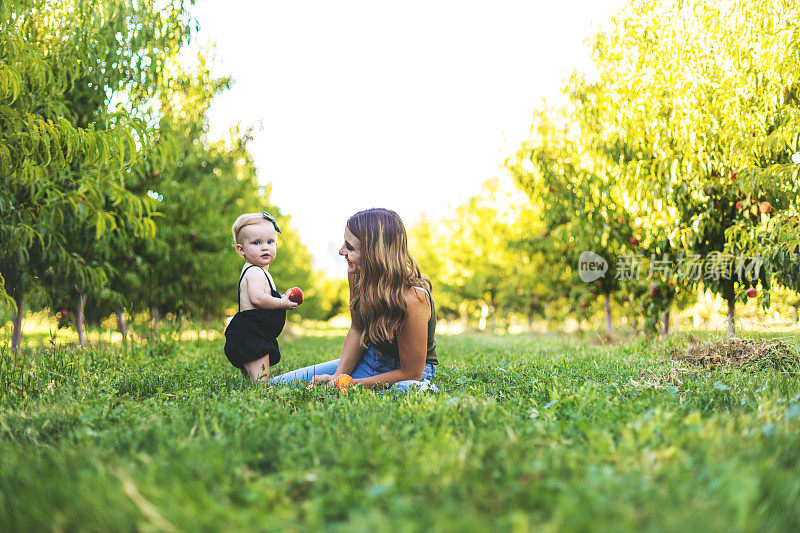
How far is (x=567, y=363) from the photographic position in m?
5.18

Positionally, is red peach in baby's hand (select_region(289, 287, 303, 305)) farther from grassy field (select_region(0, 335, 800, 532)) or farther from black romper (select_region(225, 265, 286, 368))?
grassy field (select_region(0, 335, 800, 532))

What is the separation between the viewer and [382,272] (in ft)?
13.1

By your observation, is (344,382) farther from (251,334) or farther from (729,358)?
(729,358)

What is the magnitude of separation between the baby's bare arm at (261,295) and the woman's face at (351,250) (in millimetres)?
576

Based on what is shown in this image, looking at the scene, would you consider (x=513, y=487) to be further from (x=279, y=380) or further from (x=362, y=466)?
(x=279, y=380)

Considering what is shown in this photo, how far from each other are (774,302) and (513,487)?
26.8ft

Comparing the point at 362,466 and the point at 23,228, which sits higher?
the point at 23,228

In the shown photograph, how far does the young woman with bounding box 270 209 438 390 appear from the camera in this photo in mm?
3914

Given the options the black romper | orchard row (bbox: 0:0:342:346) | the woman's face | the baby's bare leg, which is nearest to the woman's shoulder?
the woman's face

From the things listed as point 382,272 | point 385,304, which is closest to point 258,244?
point 382,272

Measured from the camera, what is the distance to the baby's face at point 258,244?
4.47 m

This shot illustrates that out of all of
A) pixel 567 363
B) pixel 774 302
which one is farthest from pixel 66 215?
pixel 774 302

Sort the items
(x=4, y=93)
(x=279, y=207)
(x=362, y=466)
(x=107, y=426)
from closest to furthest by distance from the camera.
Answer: (x=362, y=466)
(x=107, y=426)
(x=4, y=93)
(x=279, y=207)

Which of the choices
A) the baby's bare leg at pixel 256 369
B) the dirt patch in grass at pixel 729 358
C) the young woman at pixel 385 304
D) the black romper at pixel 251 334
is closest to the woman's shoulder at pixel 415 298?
the young woman at pixel 385 304
